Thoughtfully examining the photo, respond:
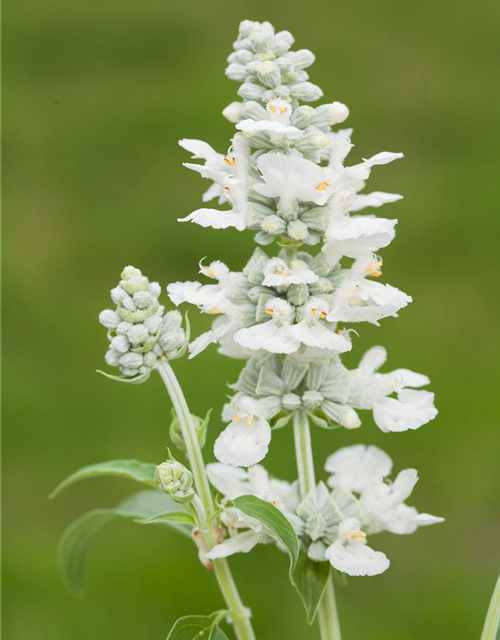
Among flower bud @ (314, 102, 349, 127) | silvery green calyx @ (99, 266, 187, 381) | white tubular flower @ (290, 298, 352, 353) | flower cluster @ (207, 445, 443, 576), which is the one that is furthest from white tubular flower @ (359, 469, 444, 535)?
flower bud @ (314, 102, 349, 127)

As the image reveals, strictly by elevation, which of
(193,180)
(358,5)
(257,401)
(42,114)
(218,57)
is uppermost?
(358,5)

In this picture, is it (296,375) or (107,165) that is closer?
(296,375)

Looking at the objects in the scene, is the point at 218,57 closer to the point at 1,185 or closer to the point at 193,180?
the point at 193,180

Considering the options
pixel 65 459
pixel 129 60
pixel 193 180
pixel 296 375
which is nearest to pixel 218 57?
pixel 129 60

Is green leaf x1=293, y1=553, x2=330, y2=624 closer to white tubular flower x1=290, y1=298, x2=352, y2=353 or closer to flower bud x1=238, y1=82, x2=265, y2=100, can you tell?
white tubular flower x1=290, y1=298, x2=352, y2=353

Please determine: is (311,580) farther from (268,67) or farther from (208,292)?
(268,67)

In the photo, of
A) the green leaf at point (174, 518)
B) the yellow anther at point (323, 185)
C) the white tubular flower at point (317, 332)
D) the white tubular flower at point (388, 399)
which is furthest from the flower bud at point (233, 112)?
the green leaf at point (174, 518)

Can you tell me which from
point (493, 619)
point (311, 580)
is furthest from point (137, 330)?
point (493, 619)
